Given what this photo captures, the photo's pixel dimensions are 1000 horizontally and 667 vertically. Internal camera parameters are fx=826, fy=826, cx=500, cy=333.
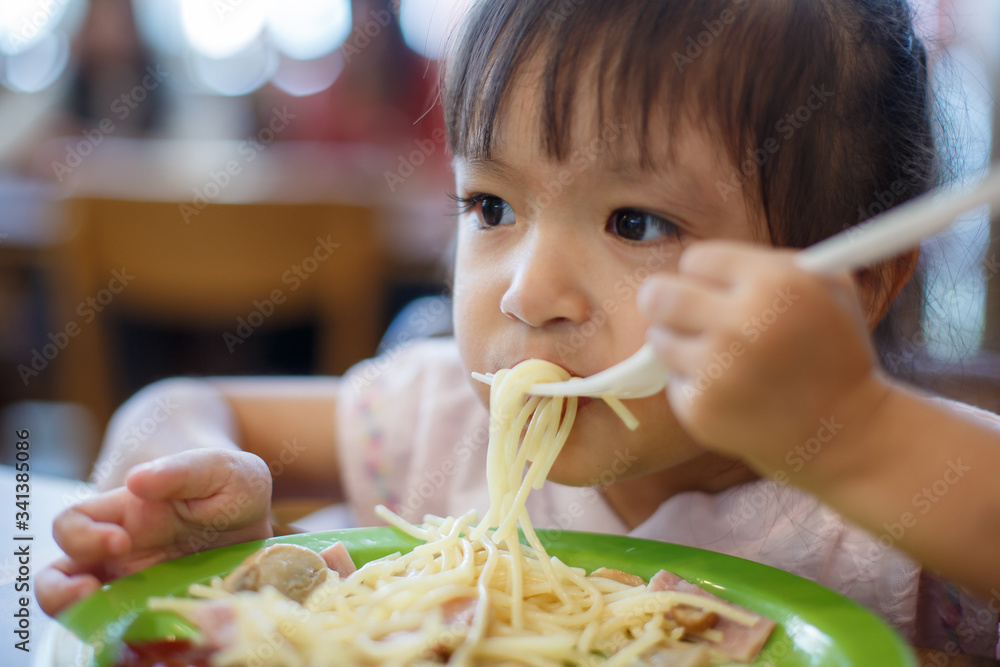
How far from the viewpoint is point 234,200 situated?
9.22 feet

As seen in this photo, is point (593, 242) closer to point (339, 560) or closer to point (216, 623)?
point (339, 560)

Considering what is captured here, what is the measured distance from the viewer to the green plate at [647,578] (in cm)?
69

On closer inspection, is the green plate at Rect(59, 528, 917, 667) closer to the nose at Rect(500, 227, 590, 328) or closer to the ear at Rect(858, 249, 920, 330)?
→ the nose at Rect(500, 227, 590, 328)

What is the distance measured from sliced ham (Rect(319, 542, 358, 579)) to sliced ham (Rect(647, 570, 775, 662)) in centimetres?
32

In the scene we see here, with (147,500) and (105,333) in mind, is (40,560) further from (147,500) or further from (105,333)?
(105,333)

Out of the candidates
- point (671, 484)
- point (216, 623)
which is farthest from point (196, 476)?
point (671, 484)

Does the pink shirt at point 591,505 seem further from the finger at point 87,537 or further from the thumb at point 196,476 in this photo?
the finger at point 87,537

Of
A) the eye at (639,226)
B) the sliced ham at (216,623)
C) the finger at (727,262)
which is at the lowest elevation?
the sliced ham at (216,623)

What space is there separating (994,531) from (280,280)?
8.08 feet

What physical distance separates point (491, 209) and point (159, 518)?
56 cm

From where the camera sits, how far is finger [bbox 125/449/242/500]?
0.90 m

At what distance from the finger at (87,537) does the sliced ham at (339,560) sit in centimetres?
21

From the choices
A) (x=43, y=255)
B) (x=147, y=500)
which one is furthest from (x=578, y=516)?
(x=43, y=255)

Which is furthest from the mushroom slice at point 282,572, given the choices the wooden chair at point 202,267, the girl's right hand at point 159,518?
the wooden chair at point 202,267
